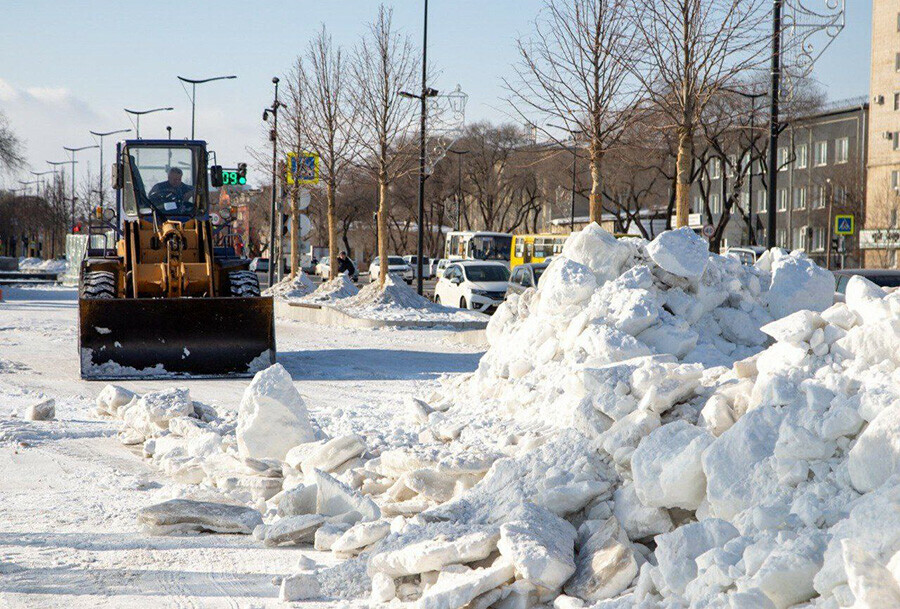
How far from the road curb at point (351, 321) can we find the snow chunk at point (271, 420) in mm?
13018

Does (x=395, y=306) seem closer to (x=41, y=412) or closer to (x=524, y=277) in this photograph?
(x=524, y=277)

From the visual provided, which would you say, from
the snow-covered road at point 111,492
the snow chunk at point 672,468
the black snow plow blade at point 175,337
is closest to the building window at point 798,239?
the snow-covered road at point 111,492

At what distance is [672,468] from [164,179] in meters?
12.9

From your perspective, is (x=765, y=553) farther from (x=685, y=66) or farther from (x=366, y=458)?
(x=685, y=66)

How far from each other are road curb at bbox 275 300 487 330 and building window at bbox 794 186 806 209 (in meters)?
43.8

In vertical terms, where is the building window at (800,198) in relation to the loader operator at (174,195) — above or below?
above

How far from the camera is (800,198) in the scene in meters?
64.1

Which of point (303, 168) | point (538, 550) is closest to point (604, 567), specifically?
point (538, 550)

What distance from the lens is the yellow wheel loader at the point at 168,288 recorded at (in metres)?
13.9

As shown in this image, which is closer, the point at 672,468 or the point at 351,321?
the point at 672,468

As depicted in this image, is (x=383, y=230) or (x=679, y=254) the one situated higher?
(x=383, y=230)

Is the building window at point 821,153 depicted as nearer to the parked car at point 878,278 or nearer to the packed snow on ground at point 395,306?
the packed snow on ground at point 395,306

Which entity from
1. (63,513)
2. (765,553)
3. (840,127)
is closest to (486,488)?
(765,553)

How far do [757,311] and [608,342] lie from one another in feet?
9.35
